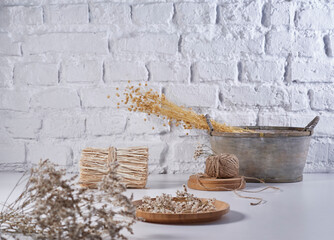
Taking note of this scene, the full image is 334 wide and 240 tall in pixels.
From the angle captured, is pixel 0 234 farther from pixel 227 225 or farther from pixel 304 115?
pixel 304 115

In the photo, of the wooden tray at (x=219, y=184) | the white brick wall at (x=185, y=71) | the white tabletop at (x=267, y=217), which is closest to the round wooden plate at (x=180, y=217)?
the white tabletop at (x=267, y=217)

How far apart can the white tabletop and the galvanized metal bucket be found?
0.19 feet

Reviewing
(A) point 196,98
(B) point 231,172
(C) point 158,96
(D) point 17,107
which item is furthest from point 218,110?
(D) point 17,107

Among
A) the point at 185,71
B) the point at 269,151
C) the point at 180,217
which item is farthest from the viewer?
the point at 185,71

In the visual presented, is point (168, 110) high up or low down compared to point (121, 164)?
up

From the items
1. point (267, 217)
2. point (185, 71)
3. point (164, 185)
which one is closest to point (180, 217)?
point (267, 217)

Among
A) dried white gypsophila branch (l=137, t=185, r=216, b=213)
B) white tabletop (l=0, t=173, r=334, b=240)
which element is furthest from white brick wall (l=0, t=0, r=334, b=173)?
dried white gypsophila branch (l=137, t=185, r=216, b=213)

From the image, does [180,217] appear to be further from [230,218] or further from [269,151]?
[269,151]

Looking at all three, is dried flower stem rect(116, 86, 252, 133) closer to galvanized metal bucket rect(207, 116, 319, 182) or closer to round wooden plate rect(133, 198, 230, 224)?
galvanized metal bucket rect(207, 116, 319, 182)

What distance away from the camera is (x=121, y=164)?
1993 mm

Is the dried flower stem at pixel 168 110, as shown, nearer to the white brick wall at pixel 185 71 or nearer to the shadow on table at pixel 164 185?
the white brick wall at pixel 185 71

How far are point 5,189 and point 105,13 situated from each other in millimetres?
1019

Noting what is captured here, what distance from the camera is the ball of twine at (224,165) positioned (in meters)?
1.99

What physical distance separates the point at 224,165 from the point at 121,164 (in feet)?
1.37
